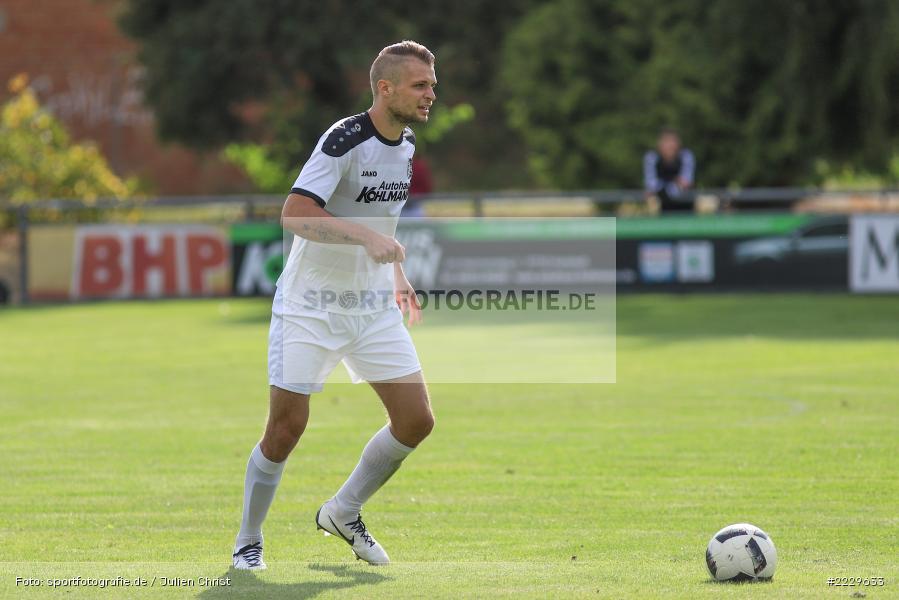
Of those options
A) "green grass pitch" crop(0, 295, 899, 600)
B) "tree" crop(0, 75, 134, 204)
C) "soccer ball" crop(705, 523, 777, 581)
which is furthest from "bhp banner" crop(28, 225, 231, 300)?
"soccer ball" crop(705, 523, 777, 581)

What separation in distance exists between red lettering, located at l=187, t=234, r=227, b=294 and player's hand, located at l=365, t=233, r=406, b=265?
18.8 meters

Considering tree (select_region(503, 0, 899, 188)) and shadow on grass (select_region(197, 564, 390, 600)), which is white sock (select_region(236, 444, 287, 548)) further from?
tree (select_region(503, 0, 899, 188))

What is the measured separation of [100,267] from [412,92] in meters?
19.4

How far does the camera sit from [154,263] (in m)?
25.0

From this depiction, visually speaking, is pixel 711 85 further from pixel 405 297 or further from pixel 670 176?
pixel 405 297

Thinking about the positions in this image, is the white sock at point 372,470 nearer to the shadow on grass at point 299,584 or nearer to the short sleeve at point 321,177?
the shadow on grass at point 299,584

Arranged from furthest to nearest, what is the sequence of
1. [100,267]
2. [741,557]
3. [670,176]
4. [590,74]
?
[590,74] < [100,267] < [670,176] < [741,557]

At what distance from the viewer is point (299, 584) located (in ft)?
20.7

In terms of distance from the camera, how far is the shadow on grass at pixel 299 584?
602cm

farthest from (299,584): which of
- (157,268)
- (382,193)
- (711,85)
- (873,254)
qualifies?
(711,85)

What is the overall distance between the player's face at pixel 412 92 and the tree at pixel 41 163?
26602mm

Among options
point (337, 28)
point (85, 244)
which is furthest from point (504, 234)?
point (337, 28)

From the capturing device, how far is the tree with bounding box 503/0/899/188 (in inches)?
1146

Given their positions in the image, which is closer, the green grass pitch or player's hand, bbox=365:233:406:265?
player's hand, bbox=365:233:406:265
